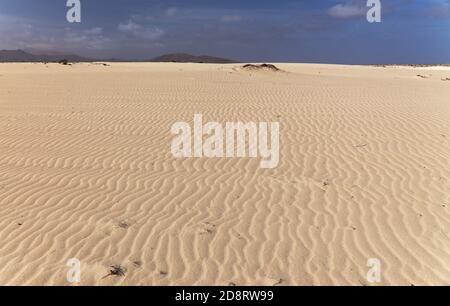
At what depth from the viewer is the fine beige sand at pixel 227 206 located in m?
4.71

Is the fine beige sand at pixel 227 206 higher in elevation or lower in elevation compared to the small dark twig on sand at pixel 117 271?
higher

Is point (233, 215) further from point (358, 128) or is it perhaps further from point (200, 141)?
point (358, 128)

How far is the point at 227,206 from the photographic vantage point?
21.0 ft

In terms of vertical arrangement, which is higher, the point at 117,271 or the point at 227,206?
the point at 227,206

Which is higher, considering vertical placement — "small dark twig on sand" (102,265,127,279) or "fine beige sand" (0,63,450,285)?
"fine beige sand" (0,63,450,285)

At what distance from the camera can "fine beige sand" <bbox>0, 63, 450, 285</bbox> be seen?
186 inches

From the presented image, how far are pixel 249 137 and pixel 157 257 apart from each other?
6005 mm

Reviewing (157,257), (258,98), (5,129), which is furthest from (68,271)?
(258,98)

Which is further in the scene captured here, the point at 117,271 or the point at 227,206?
the point at 227,206

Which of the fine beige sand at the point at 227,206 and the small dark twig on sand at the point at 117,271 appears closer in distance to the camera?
the small dark twig on sand at the point at 117,271

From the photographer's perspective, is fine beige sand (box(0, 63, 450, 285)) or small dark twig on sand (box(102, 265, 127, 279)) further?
fine beige sand (box(0, 63, 450, 285))

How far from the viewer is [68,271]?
181 inches
